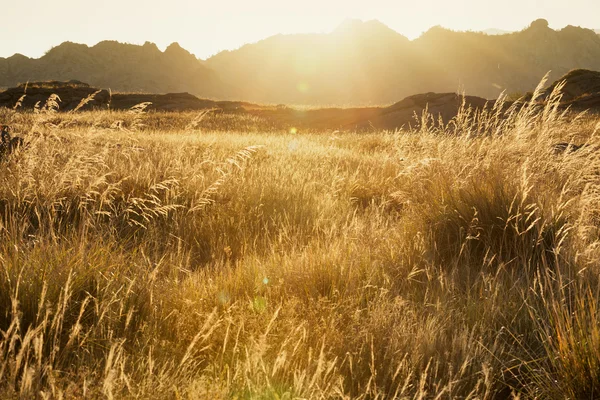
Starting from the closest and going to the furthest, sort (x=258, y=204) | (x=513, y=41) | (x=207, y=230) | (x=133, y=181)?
(x=207, y=230)
(x=258, y=204)
(x=133, y=181)
(x=513, y=41)

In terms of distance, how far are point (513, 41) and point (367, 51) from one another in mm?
39515

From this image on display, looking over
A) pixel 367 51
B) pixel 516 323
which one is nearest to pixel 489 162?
pixel 516 323

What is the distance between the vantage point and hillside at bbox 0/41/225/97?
257ft

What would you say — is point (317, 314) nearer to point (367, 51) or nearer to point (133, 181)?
point (133, 181)

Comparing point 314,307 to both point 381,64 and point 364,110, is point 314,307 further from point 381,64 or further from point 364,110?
point 381,64

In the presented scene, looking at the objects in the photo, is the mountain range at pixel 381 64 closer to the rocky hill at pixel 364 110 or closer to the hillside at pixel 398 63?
the hillside at pixel 398 63

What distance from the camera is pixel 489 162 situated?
409 cm

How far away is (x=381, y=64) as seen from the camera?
122125 millimetres

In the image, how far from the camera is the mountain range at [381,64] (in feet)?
366

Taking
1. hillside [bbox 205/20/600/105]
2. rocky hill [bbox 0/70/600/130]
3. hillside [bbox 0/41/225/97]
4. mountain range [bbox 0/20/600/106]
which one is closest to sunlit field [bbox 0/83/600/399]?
rocky hill [bbox 0/70/600/130]

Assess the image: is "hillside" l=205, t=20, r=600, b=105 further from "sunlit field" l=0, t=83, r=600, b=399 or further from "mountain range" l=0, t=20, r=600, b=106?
"sunlit field" l=0, t=83, r=600, b=399

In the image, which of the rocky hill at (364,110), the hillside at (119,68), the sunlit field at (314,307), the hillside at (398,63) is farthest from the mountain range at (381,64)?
the sunlit field at (314,307)

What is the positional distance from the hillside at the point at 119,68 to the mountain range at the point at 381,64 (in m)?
0.46

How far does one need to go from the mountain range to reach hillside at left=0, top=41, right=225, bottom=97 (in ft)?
1.51
